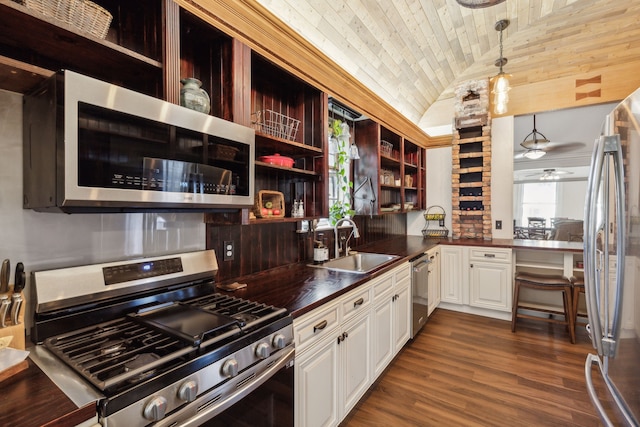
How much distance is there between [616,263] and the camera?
1.13 m

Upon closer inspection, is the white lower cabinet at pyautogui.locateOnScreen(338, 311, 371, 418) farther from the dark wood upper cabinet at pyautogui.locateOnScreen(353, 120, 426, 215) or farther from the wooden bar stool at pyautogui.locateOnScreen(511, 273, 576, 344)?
the wooden bar stool at pyautogui.locateOnScreen(511, 273, 576, 344)

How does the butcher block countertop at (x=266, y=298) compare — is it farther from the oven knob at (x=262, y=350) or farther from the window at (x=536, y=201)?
the window at (x=536, y=201)

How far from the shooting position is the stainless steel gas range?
784 millimetres

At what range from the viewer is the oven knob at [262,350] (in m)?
1.10

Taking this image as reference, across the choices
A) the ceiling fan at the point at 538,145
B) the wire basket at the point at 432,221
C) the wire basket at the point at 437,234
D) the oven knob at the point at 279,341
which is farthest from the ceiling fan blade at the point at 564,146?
the oven knob at the point at 279,341

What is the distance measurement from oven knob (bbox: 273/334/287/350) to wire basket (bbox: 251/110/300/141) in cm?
130

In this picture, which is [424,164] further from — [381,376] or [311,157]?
[381,376]

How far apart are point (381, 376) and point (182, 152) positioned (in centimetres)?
219

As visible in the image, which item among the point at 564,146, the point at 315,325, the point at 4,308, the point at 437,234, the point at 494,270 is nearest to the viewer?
the point at 4,308

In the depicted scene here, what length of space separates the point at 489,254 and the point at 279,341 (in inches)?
126

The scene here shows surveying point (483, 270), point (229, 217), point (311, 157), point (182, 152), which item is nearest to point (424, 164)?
point (483, 270)

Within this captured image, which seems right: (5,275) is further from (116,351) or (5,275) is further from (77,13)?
(77,13)

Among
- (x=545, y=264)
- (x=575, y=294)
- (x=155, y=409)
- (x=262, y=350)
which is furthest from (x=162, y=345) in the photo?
(x=545, y=264)

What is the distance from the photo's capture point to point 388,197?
3.98 m
